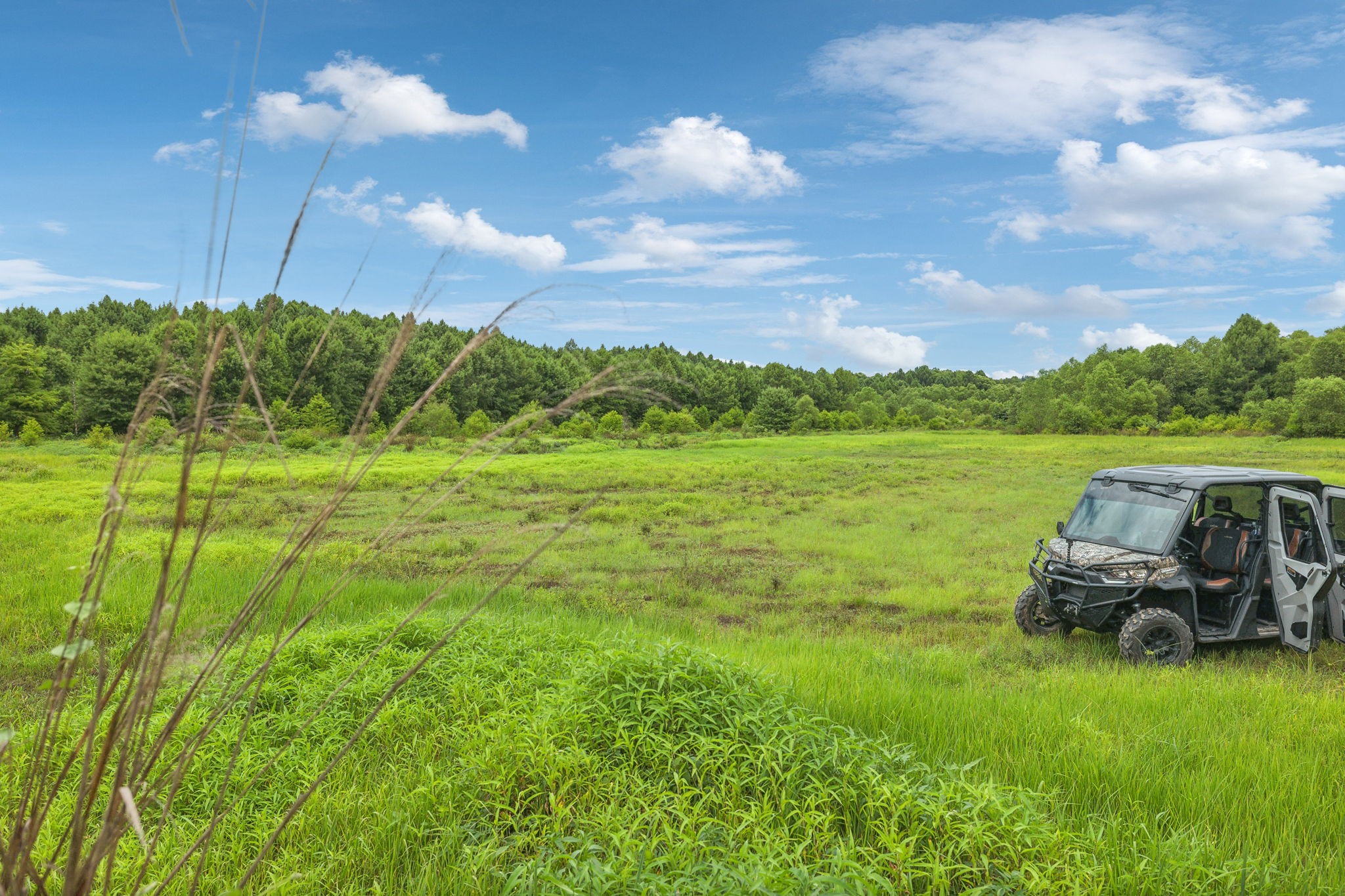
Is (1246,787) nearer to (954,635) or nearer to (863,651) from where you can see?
(863,651)

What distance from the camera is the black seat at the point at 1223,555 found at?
9.29 meters

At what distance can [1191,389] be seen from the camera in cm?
10325

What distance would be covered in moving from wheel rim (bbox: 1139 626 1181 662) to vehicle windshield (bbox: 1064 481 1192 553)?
96 cm

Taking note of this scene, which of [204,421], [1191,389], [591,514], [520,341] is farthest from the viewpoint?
[520,341]

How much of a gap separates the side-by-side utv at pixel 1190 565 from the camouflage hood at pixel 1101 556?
0.02 meters

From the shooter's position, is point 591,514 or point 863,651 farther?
point 591,514

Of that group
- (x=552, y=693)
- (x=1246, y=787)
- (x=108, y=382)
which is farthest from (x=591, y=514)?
(x=108, y=382)

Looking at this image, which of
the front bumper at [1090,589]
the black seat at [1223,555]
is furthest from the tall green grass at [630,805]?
the black seat at [1223,555]

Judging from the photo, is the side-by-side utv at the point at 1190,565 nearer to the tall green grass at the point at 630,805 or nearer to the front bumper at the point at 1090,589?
the front bumper at the point at 1090,589

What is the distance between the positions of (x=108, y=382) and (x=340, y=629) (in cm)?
6866

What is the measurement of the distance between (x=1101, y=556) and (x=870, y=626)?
129 inches

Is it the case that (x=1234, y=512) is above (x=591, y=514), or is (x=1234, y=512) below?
above

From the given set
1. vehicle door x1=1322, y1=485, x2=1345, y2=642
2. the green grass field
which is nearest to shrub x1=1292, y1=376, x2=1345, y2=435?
the green grass field

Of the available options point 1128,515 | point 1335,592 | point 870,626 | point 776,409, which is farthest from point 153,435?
point 776,409
